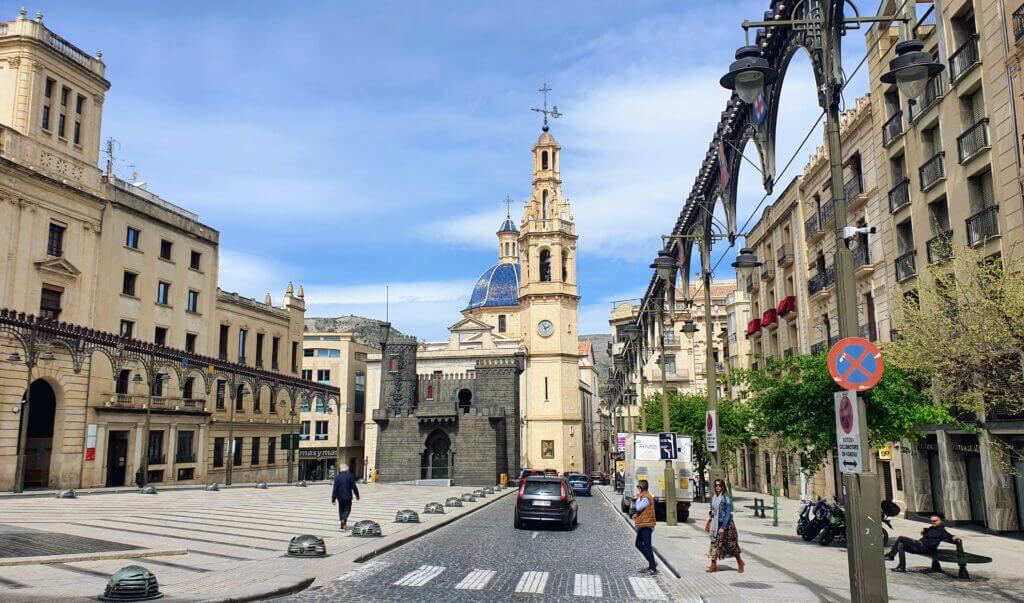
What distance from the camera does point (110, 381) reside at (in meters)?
40.3

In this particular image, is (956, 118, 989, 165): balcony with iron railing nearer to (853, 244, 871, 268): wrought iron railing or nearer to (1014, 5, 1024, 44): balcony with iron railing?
(1014, 5, 1024, 44): balcony with iron railing

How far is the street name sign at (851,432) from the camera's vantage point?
294 inches

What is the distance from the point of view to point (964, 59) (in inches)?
821

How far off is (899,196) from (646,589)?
735 inches

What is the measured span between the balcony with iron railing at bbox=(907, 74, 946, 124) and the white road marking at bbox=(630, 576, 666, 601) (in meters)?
16.4

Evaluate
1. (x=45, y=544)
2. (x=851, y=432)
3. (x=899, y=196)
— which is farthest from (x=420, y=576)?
(x=899, y=196)

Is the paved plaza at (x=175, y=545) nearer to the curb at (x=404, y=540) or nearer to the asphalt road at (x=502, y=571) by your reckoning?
the curb at (x=404, y=540)

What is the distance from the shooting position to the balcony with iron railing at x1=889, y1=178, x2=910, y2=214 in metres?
24.2

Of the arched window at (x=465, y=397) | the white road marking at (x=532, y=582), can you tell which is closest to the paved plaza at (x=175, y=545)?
the white road marking at (x=532, y=582)

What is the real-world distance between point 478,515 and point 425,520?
5017mm

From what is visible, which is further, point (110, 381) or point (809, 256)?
point (110, 381)

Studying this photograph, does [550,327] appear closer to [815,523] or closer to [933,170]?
[933,170]

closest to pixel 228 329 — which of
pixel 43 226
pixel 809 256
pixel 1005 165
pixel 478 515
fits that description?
pixel 43 226

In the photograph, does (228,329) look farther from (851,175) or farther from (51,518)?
(851,175)
